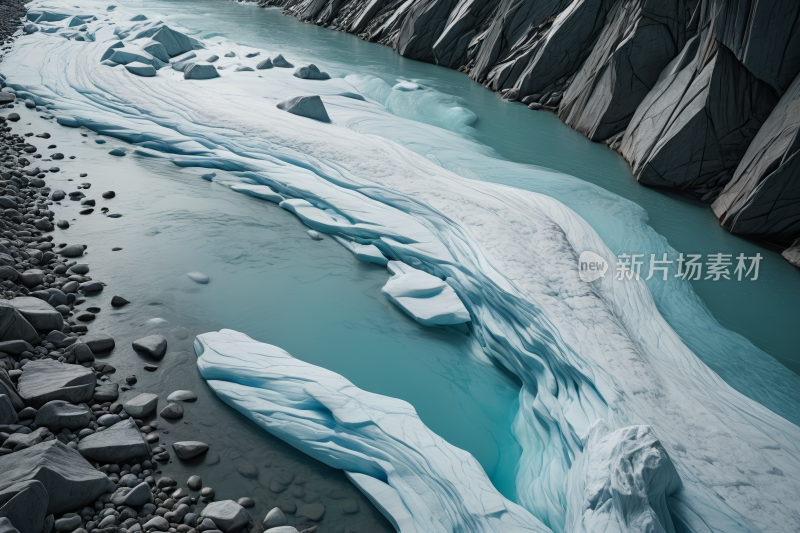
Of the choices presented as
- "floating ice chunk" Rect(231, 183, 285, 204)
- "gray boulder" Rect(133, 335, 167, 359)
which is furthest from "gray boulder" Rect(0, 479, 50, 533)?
"floating ice chunk" Rect(231, 183, 285, 204)

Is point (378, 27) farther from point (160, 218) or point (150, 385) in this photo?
point (150, 385)

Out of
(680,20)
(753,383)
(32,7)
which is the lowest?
(32,7)

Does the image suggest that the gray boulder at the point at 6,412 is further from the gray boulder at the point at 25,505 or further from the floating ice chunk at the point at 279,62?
the floating ice chunk at the point at 279,62

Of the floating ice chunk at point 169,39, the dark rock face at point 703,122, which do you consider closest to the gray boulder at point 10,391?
the dark rock face at point 703,122

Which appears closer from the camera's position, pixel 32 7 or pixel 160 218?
Result: pixel 160 218

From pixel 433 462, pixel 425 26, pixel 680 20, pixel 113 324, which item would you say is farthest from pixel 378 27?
pixel 433 462

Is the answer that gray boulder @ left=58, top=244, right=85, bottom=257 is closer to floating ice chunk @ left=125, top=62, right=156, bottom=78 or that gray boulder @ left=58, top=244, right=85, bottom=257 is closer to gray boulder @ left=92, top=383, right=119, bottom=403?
gray boulder @ left=92, top=383, right=119, bottom=403
